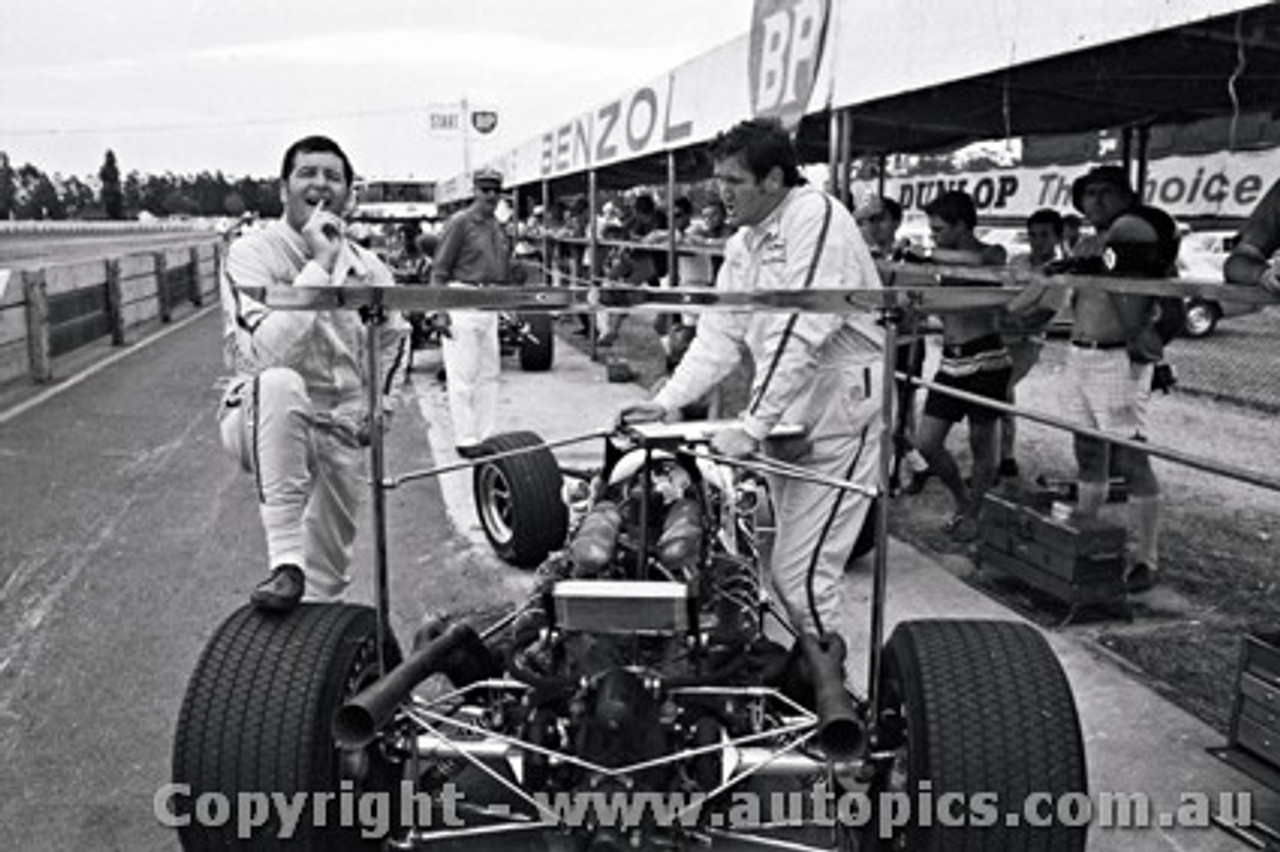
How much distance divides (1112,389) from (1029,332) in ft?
3.32

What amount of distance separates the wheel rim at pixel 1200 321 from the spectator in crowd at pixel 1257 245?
13.3 m

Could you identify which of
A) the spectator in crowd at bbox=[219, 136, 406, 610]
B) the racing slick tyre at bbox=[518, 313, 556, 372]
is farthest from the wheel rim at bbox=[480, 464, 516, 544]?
the racing slick tyre at bbox=[518, 313, 556, 372]

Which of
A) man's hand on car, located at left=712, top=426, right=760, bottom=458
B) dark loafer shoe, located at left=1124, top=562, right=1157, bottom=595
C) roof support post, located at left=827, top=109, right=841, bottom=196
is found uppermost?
roof support post, located at left=827, top=109, right=841, bottom=196

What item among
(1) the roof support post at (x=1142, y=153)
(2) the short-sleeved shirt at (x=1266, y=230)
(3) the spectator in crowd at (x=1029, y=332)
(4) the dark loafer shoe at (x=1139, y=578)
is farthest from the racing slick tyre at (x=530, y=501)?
(1) the roof support post at (x=1142, y=153)

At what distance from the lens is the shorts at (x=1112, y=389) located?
220 inches

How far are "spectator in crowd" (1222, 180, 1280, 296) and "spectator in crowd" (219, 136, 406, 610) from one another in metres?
2.52

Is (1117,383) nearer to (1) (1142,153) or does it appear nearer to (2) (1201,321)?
(1) (1142,153)

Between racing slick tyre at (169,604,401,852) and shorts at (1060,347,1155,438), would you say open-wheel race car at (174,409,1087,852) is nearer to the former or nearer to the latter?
racing slick tyre at (169,604,401,852)

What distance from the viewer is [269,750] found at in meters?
2.77

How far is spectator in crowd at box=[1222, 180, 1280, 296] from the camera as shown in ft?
11.3

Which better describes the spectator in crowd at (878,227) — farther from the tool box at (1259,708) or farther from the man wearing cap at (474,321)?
the tool box at (1259,708)

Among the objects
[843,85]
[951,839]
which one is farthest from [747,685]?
[843,85]

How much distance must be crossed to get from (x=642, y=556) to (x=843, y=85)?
383 cm

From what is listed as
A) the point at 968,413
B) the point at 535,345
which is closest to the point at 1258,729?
the point at 968,413
